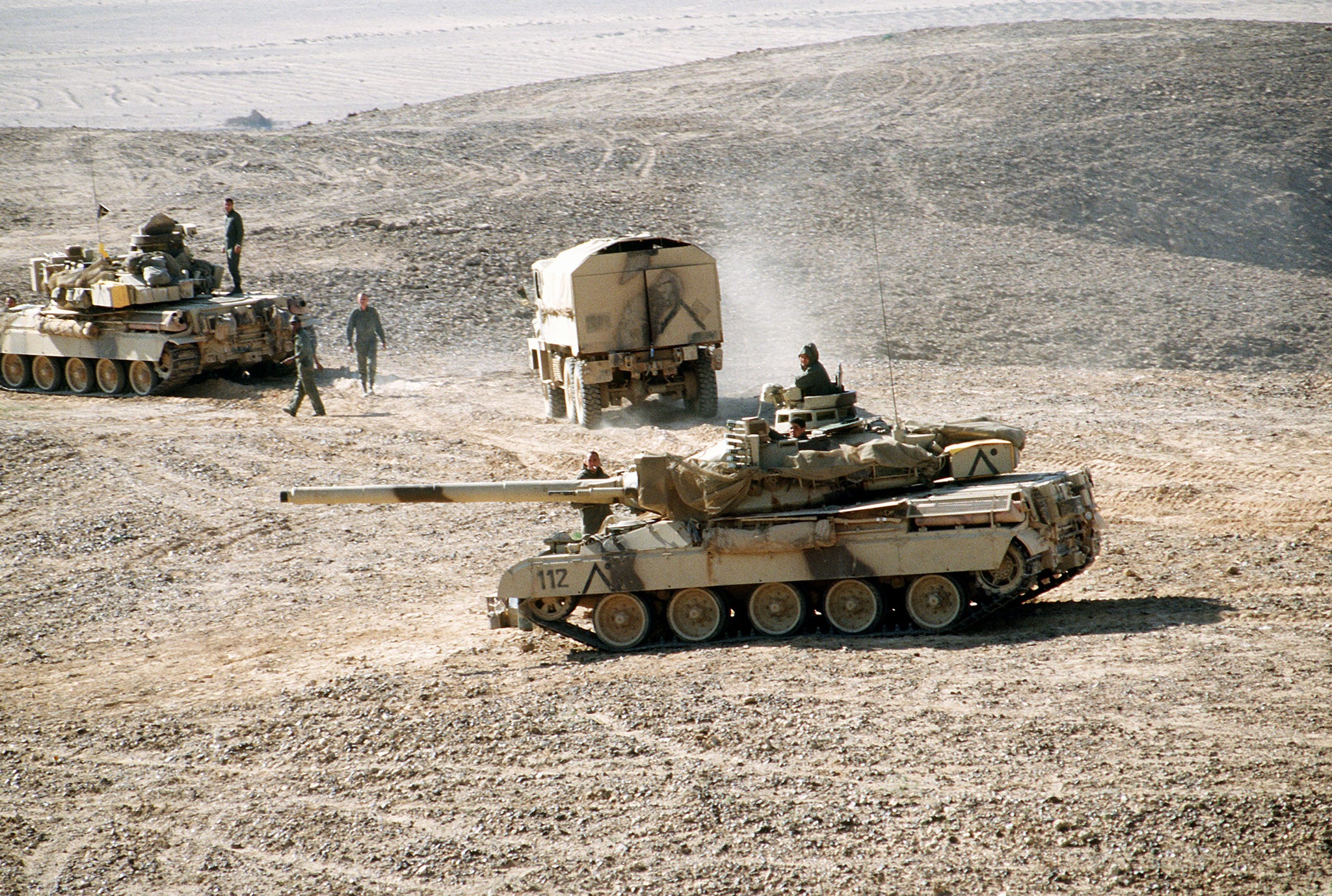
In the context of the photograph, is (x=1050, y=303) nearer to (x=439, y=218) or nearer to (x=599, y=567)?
(x=439, y=218)

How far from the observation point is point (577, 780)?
835 centimetres

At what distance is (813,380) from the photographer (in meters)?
12.1

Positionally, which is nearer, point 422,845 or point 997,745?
point 422,845

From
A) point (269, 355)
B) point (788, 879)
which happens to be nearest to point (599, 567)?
point (788, 879)

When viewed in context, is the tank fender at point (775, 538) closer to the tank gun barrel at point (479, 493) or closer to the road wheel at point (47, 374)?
the tank gun barrel at point (479, 493)

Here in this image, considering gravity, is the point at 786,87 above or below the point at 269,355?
above

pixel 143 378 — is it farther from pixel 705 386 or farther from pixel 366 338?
pixel 705 386

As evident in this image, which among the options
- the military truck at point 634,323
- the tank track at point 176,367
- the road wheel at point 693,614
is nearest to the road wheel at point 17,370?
the tank track at point 176,367

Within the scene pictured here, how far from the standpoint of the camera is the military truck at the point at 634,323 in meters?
19.1

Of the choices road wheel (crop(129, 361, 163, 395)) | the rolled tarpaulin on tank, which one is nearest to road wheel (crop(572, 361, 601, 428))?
road wheel (crop(129, 361, 163, 395))

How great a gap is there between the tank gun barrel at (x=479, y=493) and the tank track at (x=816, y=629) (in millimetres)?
1027

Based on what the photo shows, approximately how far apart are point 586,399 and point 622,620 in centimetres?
818

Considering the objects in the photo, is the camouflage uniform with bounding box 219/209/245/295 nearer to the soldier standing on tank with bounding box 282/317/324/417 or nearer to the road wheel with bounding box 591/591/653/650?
the soldier standing on tank with bounding box 282/317/324/417

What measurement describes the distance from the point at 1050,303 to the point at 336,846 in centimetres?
2063
